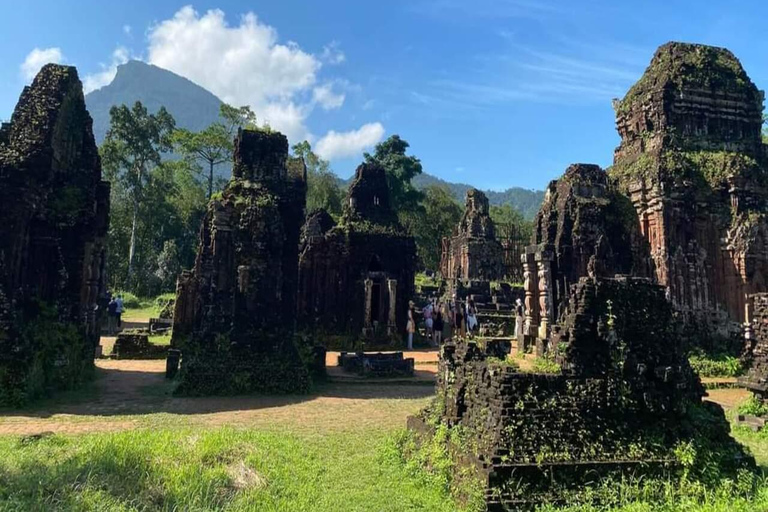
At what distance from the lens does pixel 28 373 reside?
11609 mm

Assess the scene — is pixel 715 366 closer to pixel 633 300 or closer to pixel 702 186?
pixel 702 186

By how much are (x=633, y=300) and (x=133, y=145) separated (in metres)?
47.7

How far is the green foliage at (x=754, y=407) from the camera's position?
11.1 m

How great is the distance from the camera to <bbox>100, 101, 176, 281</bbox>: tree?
1821 inches

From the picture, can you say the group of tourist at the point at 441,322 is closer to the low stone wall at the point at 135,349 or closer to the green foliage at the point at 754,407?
the low stone wall at the point at 135,349

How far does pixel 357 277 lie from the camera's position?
24281 mm

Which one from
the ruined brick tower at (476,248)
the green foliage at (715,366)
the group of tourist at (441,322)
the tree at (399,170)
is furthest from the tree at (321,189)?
the green foliage at (715,366)

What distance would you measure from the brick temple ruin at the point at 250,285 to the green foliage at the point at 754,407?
9.55 metres

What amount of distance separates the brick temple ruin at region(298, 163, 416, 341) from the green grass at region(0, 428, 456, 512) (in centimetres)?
1538

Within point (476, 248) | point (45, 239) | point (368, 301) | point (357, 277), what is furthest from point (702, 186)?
point (476, 248)

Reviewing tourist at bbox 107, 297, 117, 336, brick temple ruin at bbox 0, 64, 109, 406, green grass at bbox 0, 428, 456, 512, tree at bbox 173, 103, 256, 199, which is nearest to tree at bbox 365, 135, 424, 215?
tree at bbox 173, 103, 256, 199

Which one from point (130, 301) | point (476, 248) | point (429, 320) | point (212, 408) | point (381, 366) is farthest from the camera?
point (130, 301)

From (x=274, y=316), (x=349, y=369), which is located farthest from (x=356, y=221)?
(x=274, y=316)

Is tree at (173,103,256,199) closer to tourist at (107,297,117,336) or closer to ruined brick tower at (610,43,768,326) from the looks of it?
tourist at (107,297,117,336)
